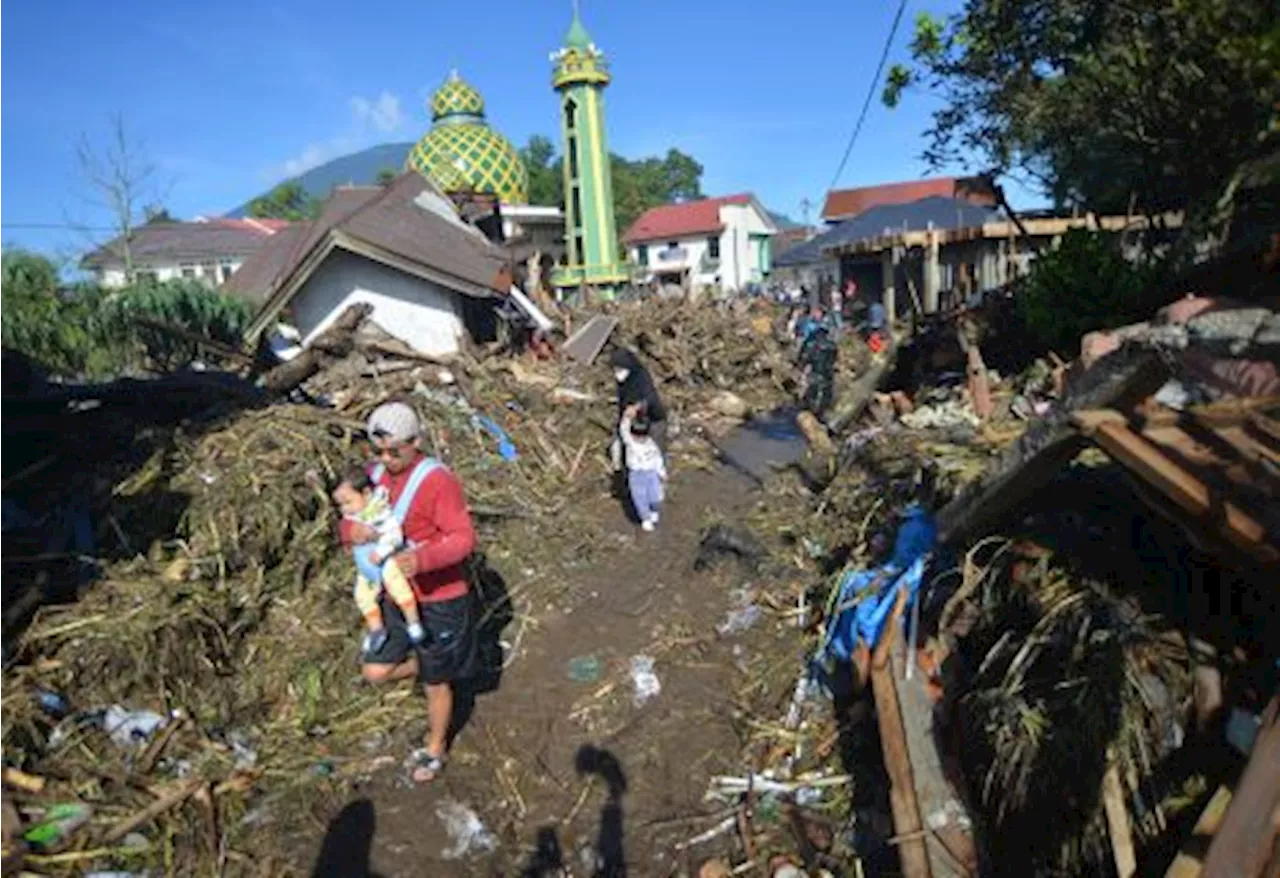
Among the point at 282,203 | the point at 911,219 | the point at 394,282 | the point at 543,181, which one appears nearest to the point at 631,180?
the point at 543,181

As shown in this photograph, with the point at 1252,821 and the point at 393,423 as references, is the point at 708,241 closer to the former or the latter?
the point at 393,423

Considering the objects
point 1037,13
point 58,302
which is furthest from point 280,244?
point 1037,13

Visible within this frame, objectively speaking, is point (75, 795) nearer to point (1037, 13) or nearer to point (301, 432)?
point (301, 432)

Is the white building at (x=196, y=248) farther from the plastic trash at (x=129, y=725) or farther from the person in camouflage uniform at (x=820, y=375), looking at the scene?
the plastic trash at (x=129, y=725)

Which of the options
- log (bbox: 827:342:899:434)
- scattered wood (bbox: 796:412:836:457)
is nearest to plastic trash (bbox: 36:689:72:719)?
scattered wood (bbox: 796:412:836:457)

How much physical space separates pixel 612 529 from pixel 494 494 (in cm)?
139

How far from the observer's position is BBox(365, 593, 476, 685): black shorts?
460 cm

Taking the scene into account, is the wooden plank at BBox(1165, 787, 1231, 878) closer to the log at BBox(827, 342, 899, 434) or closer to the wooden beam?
the wooden beam

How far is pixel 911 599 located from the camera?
470cm

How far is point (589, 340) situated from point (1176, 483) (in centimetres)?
1333

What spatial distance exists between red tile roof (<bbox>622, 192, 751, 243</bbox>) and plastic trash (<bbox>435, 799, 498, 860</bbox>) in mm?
54125

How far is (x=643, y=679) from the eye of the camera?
5953mm

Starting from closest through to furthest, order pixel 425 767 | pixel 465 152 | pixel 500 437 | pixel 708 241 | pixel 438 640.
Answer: pixel 438 640
pixel 425 767
pixel 500 437
pixel 465 152
pixel 708 241

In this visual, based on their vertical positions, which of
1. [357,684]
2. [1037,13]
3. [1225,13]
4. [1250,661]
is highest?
[1037,13]
